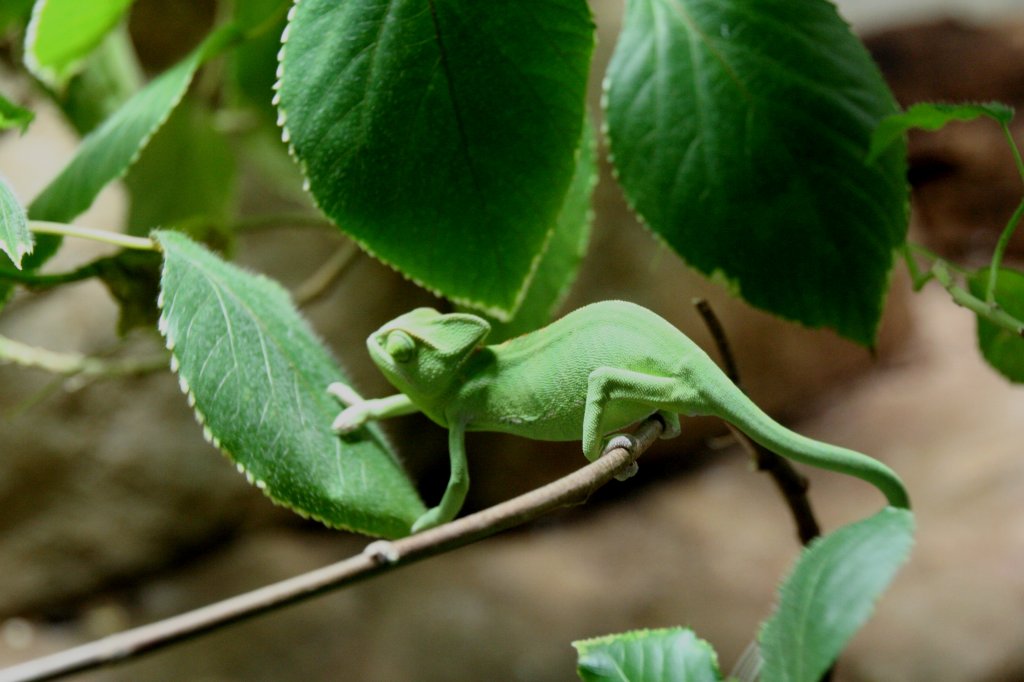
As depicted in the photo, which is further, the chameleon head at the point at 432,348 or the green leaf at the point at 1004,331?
the green leaf at the point at 1004,331

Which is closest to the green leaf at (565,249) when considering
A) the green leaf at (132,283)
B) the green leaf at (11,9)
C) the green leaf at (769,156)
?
the green leaf at (769,156)

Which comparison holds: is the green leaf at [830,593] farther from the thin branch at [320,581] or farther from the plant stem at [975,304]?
the plant stem at [975,304]

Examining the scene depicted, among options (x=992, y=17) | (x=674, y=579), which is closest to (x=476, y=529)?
(x=674, y=579)

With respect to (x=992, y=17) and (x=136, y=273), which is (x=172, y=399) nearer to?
(x=136, y=273)

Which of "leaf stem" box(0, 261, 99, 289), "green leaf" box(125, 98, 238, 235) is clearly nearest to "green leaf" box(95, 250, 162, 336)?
"leaf stem" box(0, 261, 99, 289)

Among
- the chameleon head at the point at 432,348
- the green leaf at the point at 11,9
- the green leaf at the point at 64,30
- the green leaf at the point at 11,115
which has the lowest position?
the chameleon head at the point at 432,348

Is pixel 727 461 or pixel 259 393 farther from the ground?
pixel 259 393

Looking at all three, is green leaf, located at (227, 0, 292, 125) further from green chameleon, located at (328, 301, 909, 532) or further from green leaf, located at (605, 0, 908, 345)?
green chameleon, located at (328, 301, 909, 532)

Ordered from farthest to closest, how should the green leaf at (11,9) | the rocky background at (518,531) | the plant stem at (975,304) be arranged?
the rocky background at (518,531)
the green leaf at (11,9)
the plant stem at (975,304)
